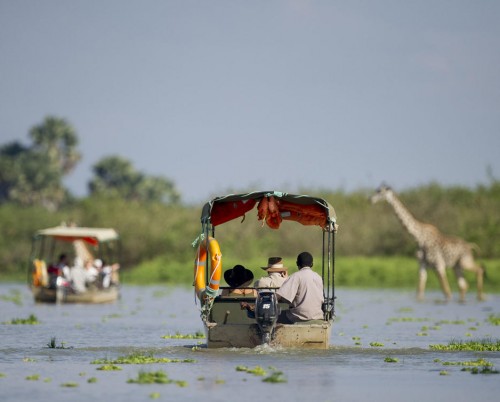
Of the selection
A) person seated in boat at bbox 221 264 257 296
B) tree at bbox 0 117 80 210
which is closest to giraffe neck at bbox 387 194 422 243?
person seated in boat at bbox 221 264 257 296

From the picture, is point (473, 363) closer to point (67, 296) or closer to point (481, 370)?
point (481, 370)

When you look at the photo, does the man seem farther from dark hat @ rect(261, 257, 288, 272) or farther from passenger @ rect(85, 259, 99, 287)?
passenger @ rect(85, 259, 99, 287)

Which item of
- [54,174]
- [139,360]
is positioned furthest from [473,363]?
[54,174]

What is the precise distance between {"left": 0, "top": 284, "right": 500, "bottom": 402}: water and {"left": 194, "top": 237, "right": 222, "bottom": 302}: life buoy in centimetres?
99

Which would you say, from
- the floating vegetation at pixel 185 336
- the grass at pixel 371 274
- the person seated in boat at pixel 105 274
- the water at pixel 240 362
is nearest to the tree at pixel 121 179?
the grass at pixel 371 274

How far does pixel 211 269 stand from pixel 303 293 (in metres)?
1.68

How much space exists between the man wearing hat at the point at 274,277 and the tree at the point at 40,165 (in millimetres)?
70759

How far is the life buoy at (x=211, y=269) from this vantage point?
2122 cm

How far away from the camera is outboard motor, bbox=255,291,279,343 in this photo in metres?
19.9

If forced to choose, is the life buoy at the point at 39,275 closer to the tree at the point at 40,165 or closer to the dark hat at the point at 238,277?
the dark hat at the point at 238,277

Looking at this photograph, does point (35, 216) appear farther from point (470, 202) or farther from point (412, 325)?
point (412, 325)

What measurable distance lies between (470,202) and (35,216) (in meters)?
23.9

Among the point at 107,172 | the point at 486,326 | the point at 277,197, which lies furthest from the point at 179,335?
the point at 107,172

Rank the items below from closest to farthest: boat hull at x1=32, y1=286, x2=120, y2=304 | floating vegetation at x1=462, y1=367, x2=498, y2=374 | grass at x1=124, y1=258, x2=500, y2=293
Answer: floating vegetation at x1=462, y1=367, x2=498, y2=374 < boat hull at x1=32, y1=286, x2=120, y2=304 < grass at x1=124, y1=258, x2=500, y2=293
